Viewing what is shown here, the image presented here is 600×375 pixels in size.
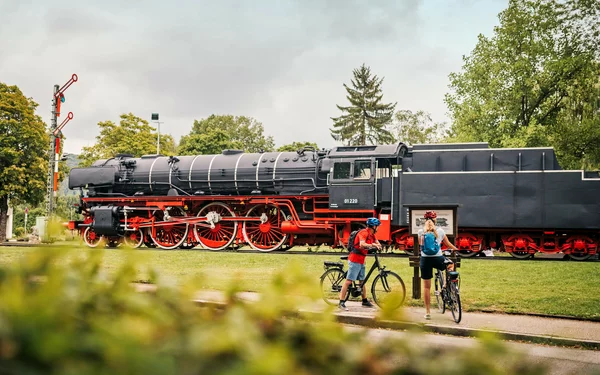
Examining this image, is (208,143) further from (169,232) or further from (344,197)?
(344,197)

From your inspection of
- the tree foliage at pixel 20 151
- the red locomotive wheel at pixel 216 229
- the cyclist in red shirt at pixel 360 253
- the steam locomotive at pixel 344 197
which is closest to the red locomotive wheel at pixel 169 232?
the steam locomotive at pixel 344 197

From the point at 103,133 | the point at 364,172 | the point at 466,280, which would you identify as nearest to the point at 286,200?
the point at 364,172

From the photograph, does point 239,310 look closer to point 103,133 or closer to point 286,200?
point 286,200

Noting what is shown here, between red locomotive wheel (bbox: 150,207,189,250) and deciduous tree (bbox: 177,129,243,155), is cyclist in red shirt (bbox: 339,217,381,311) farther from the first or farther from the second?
deciduous tree (bbox: 177,129,243,155)

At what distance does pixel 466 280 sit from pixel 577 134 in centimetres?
1873

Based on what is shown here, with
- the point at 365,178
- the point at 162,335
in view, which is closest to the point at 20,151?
the point at 365,178

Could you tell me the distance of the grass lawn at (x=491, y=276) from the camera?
10.3 metres

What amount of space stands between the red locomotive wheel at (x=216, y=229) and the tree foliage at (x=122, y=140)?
3179cm

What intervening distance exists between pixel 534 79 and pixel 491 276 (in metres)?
22.0

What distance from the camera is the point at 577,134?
28531mm

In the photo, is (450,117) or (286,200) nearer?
(286,200)

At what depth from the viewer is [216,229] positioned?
22750 mm

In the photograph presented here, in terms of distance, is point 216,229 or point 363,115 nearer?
point 216,229

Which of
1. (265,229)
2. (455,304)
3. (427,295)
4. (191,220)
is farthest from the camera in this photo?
(191,220)
